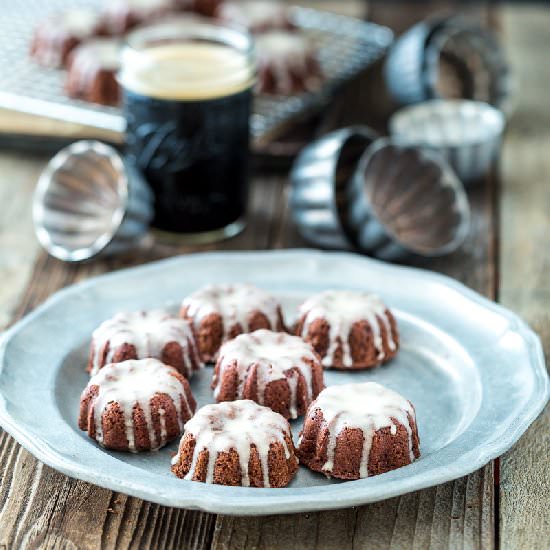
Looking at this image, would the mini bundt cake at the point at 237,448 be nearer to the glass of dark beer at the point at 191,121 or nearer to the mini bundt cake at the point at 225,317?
the mini bundt cake at the point at 225,317

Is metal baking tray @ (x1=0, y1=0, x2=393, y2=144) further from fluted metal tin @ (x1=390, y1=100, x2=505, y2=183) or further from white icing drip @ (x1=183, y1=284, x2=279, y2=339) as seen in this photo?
white icing drip @ (x1=183, y1=284, x2=279, y2=339)

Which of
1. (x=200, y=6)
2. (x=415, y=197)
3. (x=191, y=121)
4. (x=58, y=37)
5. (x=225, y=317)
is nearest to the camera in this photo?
(x=225, y=317)

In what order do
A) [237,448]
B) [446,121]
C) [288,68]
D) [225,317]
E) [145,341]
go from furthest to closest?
[288,68]
[446,121]
[225,317]
[145,341]
[237,448]

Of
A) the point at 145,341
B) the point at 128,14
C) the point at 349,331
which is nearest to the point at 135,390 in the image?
the point at 145,341

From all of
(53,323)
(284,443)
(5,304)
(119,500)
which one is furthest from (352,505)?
(5,304)

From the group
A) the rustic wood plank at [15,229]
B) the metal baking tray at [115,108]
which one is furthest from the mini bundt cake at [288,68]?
the rustic wood plank at [15,229]

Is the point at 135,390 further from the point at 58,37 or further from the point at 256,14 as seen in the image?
the point at 256,14

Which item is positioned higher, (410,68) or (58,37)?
(410,68)
